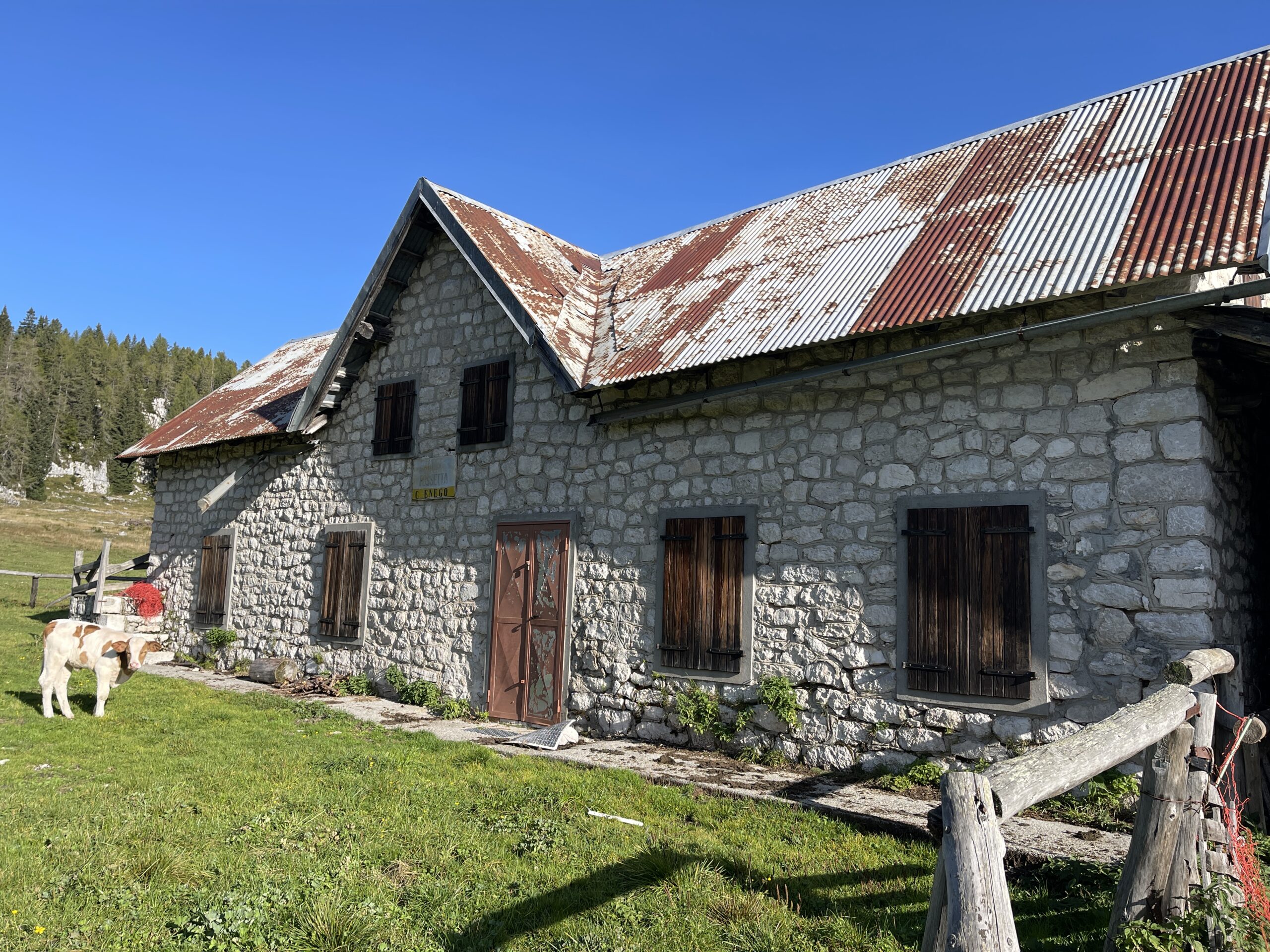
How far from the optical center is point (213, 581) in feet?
42.7

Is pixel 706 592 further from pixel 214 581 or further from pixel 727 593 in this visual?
pixel 214 581

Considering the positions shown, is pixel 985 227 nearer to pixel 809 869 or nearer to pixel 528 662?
pixel 809 869

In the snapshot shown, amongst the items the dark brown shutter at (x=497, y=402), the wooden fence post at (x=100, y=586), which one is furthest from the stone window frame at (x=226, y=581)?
the dark brown shutter at (x=497, y=402)

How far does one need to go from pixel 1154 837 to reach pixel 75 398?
87.6 metres

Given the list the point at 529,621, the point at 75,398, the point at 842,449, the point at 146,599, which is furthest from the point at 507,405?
the point at 75,398

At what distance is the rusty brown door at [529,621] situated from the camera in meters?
8.66

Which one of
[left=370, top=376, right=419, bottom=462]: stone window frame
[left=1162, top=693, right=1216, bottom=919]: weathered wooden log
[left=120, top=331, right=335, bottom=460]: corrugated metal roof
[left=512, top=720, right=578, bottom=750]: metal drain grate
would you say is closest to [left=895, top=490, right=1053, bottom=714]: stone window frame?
[left=1162, top=693, right=1216, bottom=919]: weathered wooden log

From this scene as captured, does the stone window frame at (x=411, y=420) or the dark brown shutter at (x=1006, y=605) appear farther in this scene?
the stone window frame at (x=411, y=420)

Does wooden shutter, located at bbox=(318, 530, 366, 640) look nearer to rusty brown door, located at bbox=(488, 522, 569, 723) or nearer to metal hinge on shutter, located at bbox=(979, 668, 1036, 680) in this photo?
rusty brown door, located at bbox=(488, 522, 569, 723)

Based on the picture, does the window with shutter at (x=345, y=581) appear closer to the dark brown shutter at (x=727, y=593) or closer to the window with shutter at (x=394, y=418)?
the window with shutter at (x=394, y=418)

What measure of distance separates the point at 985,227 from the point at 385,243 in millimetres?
7264

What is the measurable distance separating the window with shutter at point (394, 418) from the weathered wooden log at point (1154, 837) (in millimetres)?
8871

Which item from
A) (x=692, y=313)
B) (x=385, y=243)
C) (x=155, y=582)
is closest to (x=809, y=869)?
(x=692, y=313)

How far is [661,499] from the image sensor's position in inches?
315
